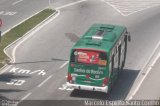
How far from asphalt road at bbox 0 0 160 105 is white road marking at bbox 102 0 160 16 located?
0.10 m

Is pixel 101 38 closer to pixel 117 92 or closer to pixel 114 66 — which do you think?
pixel 114 66

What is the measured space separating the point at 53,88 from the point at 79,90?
5.72 ft

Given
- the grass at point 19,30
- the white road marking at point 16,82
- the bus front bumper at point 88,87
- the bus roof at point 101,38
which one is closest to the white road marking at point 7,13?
the grass at point 19,30

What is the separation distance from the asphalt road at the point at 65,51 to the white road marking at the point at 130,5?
0.10 m

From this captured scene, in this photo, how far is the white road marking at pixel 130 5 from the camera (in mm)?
53166

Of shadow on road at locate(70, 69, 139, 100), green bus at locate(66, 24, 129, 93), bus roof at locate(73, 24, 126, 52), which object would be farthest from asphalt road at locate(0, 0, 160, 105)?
bus roof at locate(73, 24, 126, 52)

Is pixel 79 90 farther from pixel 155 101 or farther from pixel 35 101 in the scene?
pixel 155 101

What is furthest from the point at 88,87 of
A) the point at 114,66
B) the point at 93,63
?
the point at 114,66

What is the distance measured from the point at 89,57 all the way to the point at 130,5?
26.1 meters

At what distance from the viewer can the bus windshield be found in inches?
1200

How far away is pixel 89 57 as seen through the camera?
30.6 meters

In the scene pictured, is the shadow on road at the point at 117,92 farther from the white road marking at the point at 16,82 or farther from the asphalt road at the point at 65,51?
the white road marking at the point at 16,82

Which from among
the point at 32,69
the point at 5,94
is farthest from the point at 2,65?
the point at 5,94

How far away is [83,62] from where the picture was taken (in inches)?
1208
